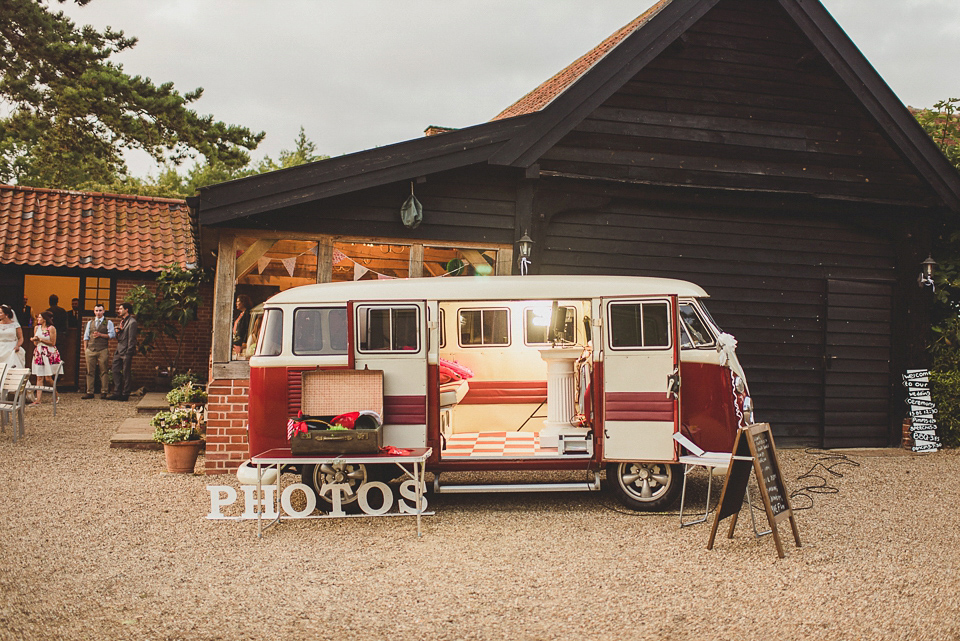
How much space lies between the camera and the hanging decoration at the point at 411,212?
8.79 metres

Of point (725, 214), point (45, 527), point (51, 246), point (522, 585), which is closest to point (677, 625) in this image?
point (522, 585)

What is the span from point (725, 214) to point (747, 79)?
186cm

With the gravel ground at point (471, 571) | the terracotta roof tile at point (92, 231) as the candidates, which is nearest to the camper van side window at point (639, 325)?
the gravel ground at point (471, 571)

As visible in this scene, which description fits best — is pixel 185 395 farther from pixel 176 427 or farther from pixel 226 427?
pixel 226 427

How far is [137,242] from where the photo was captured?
16609 mm

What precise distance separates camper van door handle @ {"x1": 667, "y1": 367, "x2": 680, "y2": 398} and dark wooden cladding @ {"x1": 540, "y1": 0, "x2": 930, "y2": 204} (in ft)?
12.3

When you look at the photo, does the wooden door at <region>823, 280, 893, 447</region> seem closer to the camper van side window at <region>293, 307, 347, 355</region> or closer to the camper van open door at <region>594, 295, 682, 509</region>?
the camper van open door at <region>594, 295, 682, 509</region>

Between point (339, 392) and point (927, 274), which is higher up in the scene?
point (927, 274)

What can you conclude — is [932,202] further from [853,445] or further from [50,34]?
[50,34]

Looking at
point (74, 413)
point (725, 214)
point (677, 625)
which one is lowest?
point (677, 625)

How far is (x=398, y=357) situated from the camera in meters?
6.76

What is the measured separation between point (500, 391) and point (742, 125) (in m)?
4.91

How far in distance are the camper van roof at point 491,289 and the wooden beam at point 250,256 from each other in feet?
6.15

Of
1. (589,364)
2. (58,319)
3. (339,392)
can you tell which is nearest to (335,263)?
(339,392)
